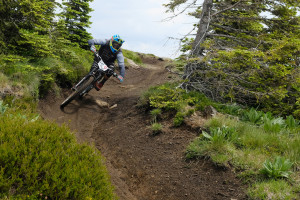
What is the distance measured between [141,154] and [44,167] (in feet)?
11.8

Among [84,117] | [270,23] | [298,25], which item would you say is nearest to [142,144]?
[84,117]

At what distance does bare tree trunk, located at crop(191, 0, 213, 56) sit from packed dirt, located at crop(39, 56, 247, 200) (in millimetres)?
3495

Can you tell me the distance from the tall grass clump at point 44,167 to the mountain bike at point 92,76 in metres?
5.04

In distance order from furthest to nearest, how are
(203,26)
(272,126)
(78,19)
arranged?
(78,19) < (203,26) < (272,126)

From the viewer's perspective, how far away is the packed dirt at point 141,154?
475cm

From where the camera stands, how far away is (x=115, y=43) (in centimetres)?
939

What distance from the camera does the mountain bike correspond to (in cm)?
855

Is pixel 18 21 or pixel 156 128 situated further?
pixel 18 21

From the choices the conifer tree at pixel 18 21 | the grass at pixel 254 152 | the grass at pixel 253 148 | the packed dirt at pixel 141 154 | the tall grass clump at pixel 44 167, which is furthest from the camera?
the conifer tree at pixel 18 21

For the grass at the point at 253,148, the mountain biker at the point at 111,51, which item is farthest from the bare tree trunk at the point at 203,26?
the mountain biker at the point at 111,51

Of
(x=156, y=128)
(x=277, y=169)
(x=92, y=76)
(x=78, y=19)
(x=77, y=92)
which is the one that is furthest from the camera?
(x=78, y=19)

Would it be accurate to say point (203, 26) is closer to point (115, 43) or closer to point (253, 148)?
point (115, 43)


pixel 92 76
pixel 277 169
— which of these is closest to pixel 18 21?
pixel 92 76

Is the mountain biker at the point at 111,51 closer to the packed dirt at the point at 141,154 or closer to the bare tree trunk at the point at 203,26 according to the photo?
the packed dirt at the point at 141,154
